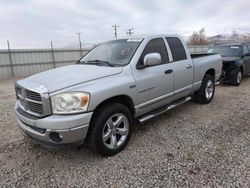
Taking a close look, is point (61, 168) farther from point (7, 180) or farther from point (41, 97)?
point (41, 97)

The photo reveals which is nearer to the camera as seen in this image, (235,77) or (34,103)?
(34,103)

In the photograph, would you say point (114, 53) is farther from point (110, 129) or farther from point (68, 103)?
point (68, 103)

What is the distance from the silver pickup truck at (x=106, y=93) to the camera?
2.65 m

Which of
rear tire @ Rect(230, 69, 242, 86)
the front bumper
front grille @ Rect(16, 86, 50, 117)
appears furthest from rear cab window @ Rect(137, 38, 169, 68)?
rear tire @ Rect(230, 69, 242, 86)

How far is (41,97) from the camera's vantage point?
2.65 m

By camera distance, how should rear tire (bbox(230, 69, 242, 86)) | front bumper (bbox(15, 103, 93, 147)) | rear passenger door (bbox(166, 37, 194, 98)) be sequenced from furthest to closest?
rear tire (bbox(230, 69, 242, 86))
rear passenger door (bbox(166, 37, 194, 98))
front bumper (bbox(15, 103, 93, 147))

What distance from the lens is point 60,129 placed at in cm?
260

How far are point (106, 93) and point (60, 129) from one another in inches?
30.3

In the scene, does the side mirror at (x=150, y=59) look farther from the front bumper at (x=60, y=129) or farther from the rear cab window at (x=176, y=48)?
the front bumper at (x=60, y=129)

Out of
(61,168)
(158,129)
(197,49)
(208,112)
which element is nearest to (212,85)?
(208,112)

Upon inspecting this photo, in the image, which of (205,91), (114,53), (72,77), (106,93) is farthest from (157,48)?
(205,91)

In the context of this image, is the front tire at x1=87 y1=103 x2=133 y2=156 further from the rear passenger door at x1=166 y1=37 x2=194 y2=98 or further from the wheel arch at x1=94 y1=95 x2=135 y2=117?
the rear passenger door at x1=166 y1=37 x2=194 y2=98

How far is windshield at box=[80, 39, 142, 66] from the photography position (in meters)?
3.57

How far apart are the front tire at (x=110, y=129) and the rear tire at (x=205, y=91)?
2.84 metres
